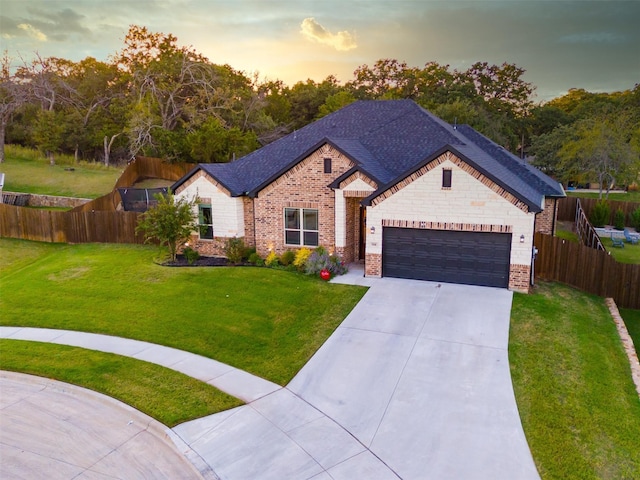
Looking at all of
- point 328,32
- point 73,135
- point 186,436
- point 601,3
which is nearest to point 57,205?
point 73,135

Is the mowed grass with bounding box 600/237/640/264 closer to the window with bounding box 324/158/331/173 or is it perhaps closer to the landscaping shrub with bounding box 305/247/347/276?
the landscaping shrub with bounding box 305/247/347/276

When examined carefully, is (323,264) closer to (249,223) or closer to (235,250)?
(235,250)

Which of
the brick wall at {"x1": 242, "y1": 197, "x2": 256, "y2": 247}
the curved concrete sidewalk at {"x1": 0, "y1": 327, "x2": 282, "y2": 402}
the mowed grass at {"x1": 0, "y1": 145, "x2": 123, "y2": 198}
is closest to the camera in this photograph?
the curved concrete sidewalk at {"x1": 0, "y1": 327, "x2": 282, "y2": 402}

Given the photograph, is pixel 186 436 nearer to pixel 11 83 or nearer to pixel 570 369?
pixel 570 369

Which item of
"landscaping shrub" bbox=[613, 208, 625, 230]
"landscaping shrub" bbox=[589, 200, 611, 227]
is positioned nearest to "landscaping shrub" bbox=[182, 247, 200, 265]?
"landscaping shrub" bbox=[589, 200, 611, 227]

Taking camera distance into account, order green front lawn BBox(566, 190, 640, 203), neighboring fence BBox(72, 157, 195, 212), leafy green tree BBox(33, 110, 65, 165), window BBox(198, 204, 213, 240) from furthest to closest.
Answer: leafy green tree BBox(33, 110, 65, 165) < green front lawn BBox(566, 190, 640, 203) < neighboring fence BBox(72, 157, 195, 212) < window BBox(198, 204, 213, 240)
